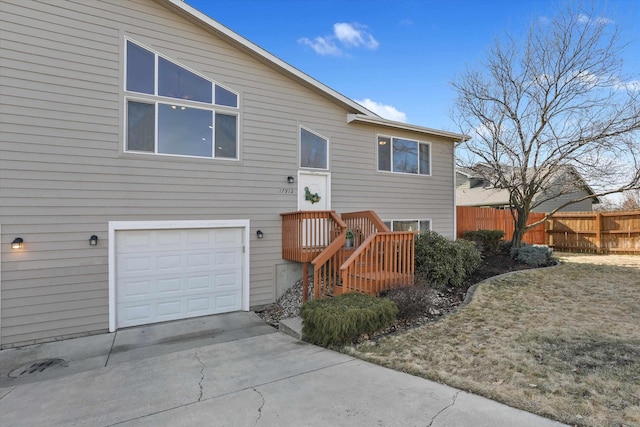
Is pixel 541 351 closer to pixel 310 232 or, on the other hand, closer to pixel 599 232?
pixel 310 232

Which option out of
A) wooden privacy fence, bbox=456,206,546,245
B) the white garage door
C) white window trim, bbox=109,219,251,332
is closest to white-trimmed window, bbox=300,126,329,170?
white window trim, bbox=109,219,251,332

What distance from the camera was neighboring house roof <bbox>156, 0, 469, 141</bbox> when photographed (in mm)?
6548

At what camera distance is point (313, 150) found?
817cm

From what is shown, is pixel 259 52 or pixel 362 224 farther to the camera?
pixel 362 224

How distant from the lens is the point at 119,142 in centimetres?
602

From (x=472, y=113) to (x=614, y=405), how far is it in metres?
9.55

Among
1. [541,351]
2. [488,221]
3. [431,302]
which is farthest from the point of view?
[488,221]

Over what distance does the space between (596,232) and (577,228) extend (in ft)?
2.36

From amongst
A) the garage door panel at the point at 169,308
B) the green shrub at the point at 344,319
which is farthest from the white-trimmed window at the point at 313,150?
the garage door panel at the point at 169,308

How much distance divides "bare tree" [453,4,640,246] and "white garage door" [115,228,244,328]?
27.1ft

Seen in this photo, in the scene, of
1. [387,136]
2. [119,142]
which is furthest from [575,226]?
[119,142]

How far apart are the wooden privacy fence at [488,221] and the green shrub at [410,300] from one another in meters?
6.85

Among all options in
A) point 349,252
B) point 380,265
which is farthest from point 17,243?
point 380,265

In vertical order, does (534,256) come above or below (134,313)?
above
